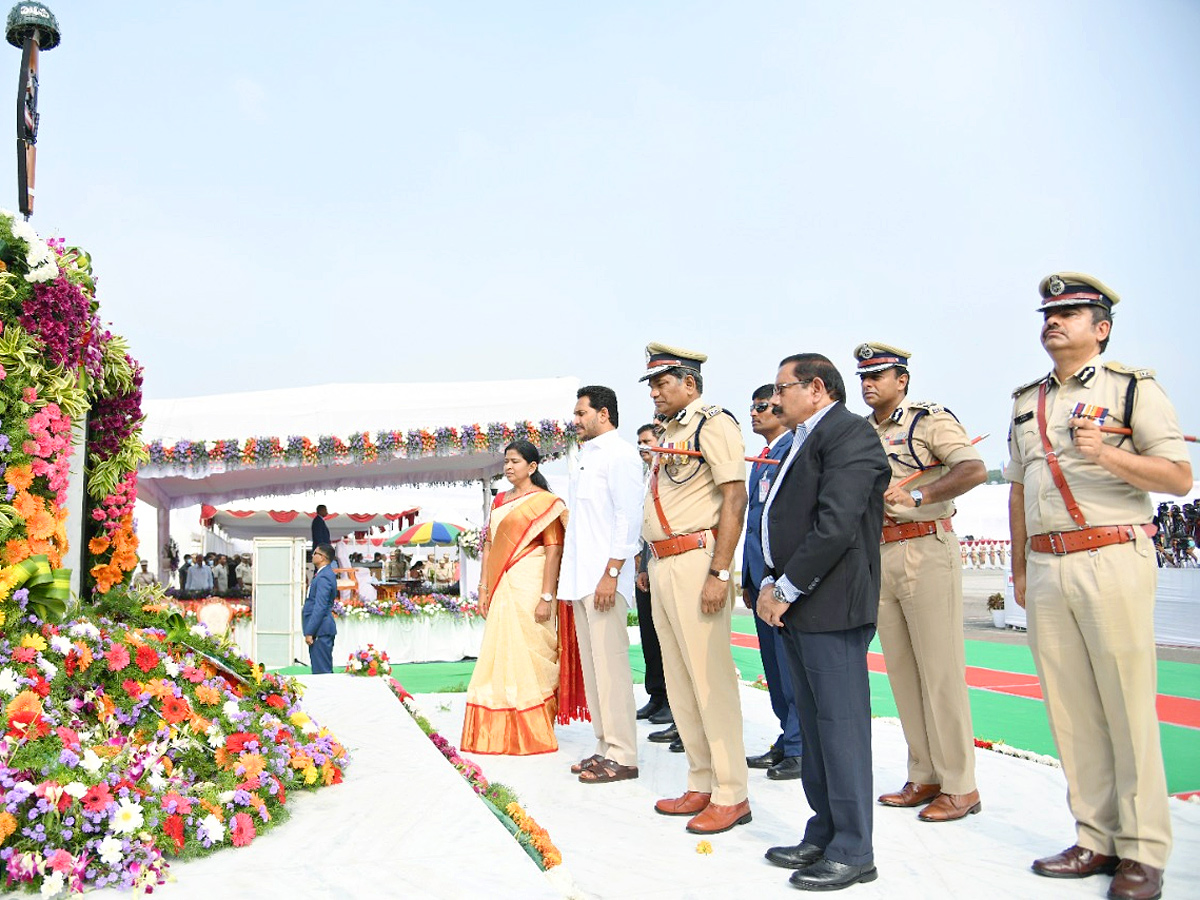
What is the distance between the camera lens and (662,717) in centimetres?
642

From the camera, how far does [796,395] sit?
336 cm

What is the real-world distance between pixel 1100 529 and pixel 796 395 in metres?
1.09

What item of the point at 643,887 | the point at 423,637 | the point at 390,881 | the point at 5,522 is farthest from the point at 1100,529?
the point at 423,637

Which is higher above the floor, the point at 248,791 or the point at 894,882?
the point at 248,791

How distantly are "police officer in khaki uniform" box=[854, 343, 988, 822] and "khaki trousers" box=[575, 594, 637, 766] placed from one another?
135 centimetres

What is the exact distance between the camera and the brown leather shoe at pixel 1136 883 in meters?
2.89

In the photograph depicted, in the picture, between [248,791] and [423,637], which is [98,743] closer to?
[248,791]

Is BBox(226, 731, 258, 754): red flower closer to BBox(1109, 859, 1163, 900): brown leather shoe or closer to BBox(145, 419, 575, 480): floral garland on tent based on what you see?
BBox(1109, 859, 1163, 900): brown leather shoe

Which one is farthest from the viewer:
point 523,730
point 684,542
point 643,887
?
point 523,730

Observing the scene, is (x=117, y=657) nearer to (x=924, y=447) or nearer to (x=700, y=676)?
(x=700, y=676)

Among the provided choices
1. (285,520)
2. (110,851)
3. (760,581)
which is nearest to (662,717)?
(760,581)

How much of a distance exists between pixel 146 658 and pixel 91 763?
0.80 meters

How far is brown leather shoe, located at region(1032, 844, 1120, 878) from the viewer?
3.12 metres

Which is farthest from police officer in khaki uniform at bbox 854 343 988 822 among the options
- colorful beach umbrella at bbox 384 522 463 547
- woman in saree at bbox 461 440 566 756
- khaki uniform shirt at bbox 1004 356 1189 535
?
colorful beach umbrella at bbox 384 522 463 547
